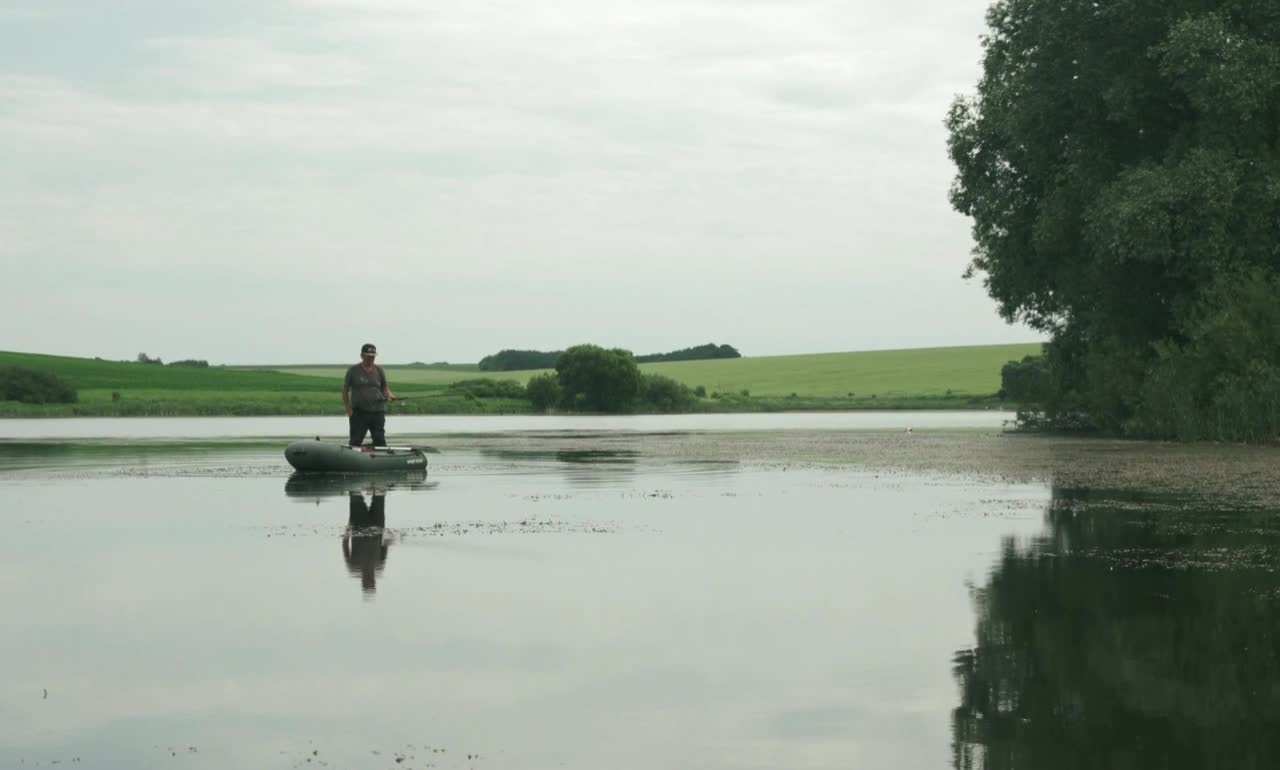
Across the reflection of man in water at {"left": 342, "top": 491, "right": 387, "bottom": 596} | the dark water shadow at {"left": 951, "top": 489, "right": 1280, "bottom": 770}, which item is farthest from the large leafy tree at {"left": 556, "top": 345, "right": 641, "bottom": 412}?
the dark water shadow at {"left": 951, "top": 489, "right": 1280, "bottom": 770}

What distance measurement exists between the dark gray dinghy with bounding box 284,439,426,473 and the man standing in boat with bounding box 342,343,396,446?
87 cm

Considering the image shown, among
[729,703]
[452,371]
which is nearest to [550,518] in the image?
[729,703]

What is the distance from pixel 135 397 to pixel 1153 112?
7990cm

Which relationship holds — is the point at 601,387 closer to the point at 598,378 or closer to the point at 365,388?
the point at 598,378

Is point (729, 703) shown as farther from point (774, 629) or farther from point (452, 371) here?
point (452, 371)

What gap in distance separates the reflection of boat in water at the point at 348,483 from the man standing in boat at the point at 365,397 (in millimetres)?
1363

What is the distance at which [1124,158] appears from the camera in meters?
42.2

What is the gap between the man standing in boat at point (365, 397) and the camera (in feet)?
97.3

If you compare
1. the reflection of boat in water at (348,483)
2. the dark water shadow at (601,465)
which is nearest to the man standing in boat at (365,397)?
the reflection of boat in water at (348,483)

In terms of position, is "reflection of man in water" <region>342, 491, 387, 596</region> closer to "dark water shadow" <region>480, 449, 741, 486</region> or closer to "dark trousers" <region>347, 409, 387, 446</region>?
"dark water shadow" <region>480, 449, 741, 486</region>

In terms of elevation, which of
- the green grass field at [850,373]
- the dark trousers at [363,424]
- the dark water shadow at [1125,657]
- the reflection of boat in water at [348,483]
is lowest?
the reflection of boat in water at [348,483]

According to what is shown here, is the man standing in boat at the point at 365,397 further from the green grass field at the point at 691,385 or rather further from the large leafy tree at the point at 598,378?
the large leafy tree at the point at 598,378

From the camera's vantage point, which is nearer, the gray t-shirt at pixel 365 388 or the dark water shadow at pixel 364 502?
the dark water shadow at pixel 364 502

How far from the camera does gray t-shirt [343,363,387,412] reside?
2967 cm
